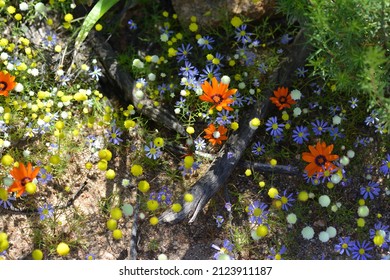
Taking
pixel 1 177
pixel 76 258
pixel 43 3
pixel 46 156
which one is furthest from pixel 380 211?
pixel 43 3

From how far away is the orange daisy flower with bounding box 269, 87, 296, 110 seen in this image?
2.80 metres

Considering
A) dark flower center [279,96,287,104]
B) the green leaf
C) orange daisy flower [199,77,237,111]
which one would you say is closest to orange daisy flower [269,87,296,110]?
dark flower center [279,96,287,104]

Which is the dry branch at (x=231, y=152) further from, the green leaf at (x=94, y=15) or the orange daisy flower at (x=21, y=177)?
the green leaf at (x=94, y=15)

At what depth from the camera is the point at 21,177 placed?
2580mm

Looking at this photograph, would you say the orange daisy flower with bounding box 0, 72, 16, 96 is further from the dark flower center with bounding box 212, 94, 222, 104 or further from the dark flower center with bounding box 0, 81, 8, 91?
the dark flower center with bounding box 212, 94, 222, 104

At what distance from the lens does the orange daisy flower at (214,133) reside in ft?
9.04

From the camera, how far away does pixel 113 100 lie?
3.04 m

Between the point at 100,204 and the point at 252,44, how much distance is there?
1170mm

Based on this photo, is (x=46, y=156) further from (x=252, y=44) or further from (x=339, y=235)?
(x=339, y=235)

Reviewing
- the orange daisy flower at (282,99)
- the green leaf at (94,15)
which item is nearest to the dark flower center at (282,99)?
the orange daisy flower at (282,99)

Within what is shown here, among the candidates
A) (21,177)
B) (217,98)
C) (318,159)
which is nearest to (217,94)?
(217,98)

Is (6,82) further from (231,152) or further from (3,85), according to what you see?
(231,152)

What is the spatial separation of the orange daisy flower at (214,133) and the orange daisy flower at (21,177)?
0.86 meters

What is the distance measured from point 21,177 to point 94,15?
0.89 m
